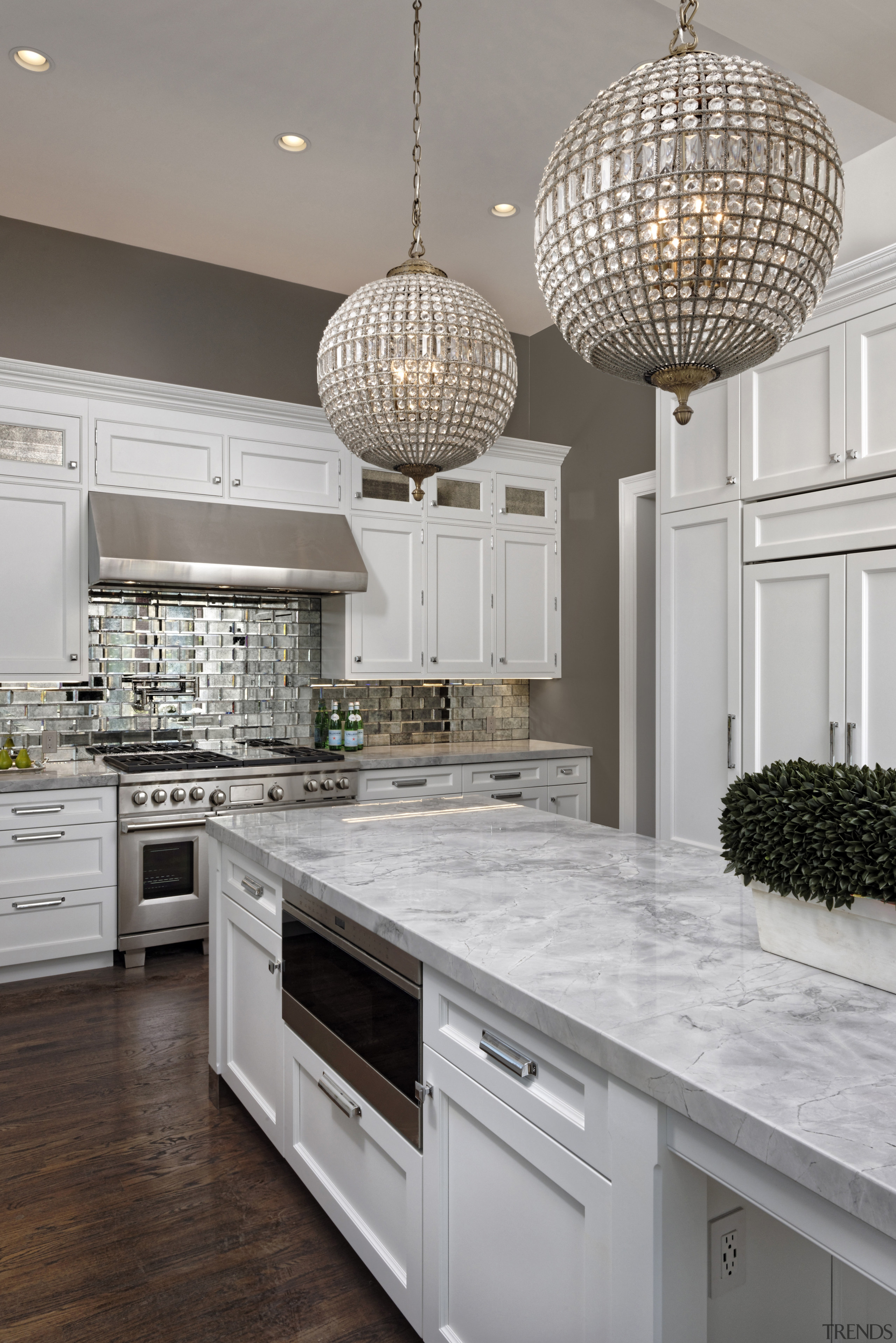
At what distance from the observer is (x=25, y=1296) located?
1.80 meters

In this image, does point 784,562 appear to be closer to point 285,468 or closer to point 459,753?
point 459,753

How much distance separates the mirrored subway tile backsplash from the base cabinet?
247 centimetres

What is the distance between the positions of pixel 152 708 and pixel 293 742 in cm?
78

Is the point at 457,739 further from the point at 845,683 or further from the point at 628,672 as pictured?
the point at 845,683

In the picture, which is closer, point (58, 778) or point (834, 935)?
point (834, 935)

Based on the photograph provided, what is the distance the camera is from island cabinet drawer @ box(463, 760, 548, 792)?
4.63 m

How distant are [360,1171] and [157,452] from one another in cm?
327

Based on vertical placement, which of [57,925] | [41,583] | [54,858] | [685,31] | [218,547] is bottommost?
[57,925]

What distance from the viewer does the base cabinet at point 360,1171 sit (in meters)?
1.58

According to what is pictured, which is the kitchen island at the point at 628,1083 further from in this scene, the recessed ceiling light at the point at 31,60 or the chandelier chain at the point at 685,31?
the recessed ceiling light at the point at 31,60

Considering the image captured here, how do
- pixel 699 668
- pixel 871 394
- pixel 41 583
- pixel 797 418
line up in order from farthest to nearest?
pixel 41 583 < pixel 699 668 < pixel 797 418 < pixel 871 394

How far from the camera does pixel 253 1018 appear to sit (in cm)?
234

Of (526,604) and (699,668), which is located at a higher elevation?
(526,604)

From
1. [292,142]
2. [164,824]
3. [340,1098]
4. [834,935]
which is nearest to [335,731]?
[164,824]
